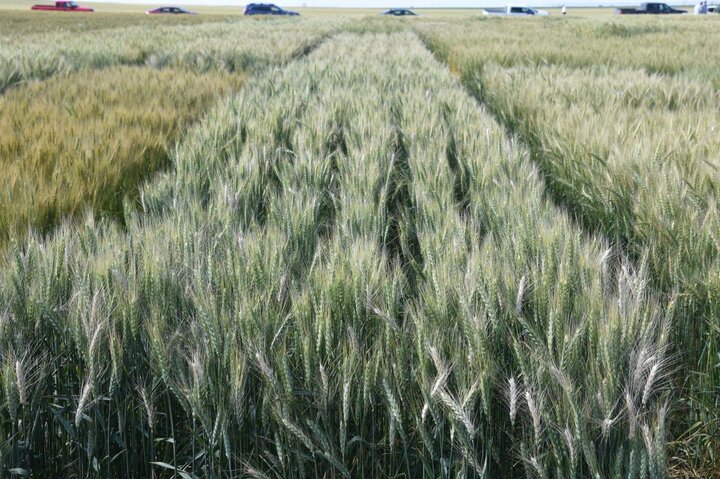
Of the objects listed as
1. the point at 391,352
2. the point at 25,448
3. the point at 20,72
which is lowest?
the point at 25,448

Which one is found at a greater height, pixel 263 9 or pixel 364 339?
pixel 263 9

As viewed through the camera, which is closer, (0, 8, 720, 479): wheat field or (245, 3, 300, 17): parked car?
(0, 8, 720, 479): wheat field

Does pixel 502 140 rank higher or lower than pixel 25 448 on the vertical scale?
higher

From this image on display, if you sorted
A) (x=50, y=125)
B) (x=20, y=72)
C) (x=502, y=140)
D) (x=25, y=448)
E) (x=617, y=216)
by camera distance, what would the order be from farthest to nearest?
1. (x=20, y=72)
2. (x=50, y=125)
3. (x=502, y=140)
4. (x=617, y=216)
5. (x=25, y=448)

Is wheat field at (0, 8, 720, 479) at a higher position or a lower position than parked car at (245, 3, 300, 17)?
lower

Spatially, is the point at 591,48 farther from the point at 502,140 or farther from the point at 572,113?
the point at 502,140

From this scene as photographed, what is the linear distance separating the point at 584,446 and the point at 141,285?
0.79 metres

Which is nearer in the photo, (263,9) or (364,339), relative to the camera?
(364,339)

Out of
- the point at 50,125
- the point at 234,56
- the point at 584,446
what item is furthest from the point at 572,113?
the point at 234,56

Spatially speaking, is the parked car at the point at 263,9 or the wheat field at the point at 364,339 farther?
the parked car at the point at 263,9

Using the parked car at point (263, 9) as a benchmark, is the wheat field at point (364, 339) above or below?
below

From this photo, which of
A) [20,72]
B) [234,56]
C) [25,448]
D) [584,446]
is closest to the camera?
[584,446]

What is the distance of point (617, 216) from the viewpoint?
5.21 ft

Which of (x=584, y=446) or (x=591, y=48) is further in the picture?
(x=591, y=48)
